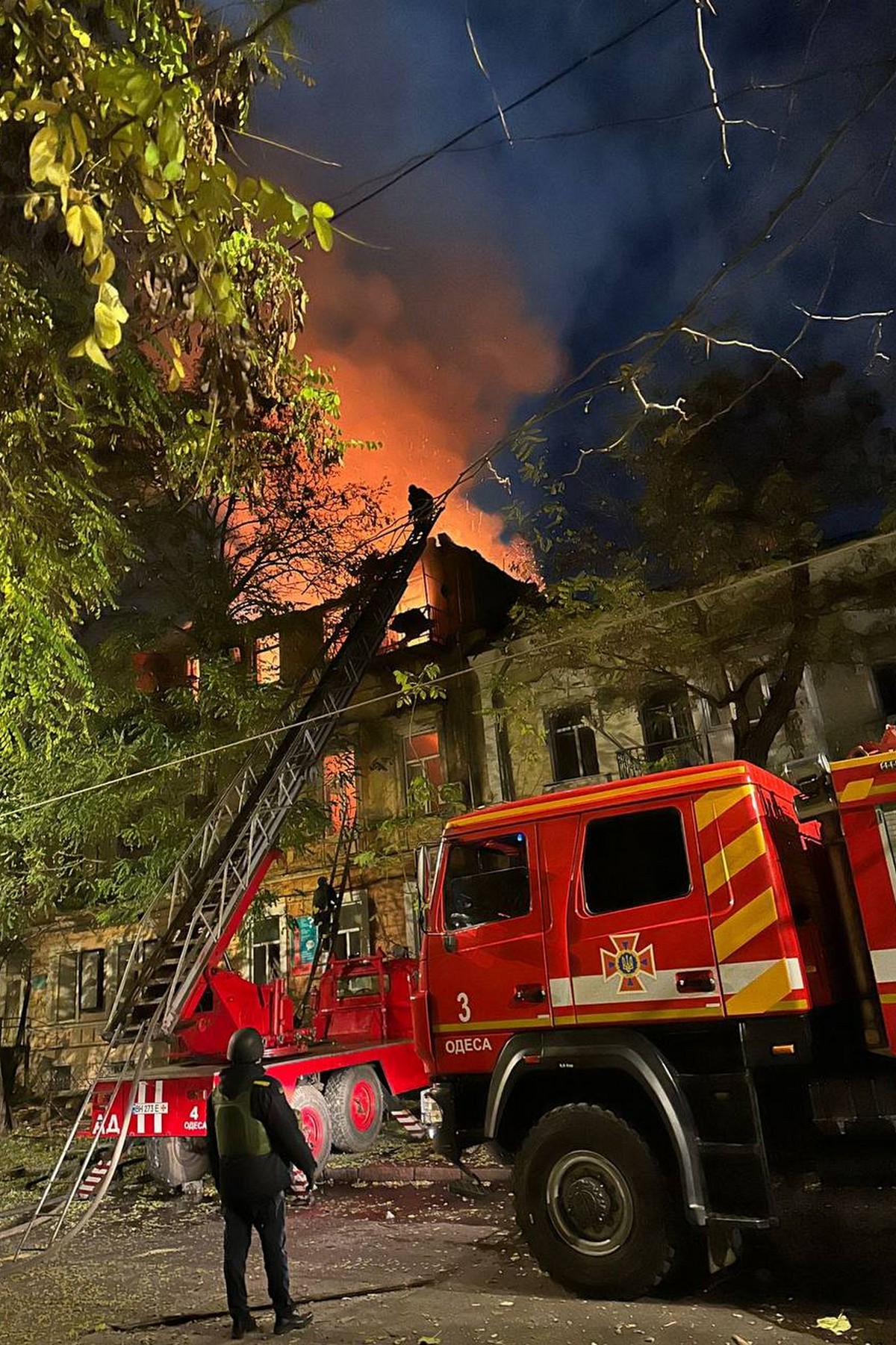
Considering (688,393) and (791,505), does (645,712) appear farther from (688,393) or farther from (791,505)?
(688,393)

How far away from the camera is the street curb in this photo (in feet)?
31.8

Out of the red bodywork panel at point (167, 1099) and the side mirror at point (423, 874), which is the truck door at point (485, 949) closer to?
the side mirror at point (423, 874)

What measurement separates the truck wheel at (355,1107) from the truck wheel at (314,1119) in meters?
0.28

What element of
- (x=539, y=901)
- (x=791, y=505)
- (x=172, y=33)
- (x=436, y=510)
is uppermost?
(x=436, y=510)

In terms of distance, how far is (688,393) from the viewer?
13570 mm

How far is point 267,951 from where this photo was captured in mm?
23031

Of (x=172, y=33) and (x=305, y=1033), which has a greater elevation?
(x=172, y=33)

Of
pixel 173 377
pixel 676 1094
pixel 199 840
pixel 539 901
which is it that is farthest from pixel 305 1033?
pixel 173 377

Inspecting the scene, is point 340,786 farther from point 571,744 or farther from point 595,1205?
point 595,1205

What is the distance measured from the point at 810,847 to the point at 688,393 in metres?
9.23

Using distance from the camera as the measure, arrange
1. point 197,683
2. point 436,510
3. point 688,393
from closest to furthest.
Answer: point 688,393 → point 436,510 → point 197,683

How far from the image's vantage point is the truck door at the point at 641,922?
555 centimetres

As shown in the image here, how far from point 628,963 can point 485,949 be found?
109cm

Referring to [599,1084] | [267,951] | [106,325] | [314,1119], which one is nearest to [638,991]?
[599,1084]
